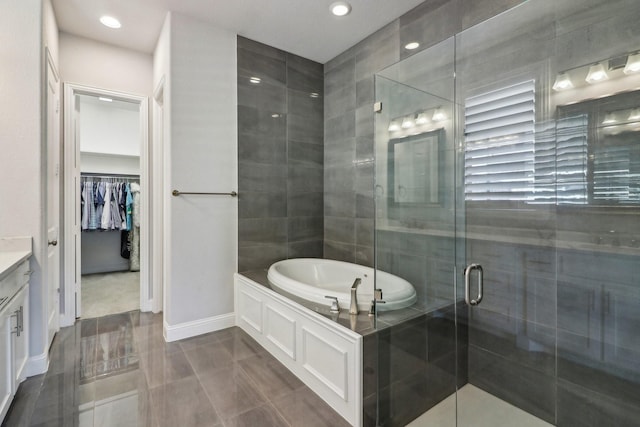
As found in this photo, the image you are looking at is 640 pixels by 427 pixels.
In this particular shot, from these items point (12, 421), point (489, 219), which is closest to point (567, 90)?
point (489, 219)

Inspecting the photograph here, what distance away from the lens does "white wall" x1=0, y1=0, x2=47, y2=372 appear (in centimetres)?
196

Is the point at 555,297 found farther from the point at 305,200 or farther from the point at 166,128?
the point at 166,128

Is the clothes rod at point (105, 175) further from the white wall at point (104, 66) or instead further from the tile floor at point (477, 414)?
the tile floor at point (477, 414)

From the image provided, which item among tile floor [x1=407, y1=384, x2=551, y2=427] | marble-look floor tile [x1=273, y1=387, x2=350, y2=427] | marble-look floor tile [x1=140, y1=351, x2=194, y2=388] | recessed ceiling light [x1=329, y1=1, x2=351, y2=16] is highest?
recessed ceiling light [x1=329, y1=1, x2=351, y2=16]

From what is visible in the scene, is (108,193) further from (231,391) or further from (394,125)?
(394,125)

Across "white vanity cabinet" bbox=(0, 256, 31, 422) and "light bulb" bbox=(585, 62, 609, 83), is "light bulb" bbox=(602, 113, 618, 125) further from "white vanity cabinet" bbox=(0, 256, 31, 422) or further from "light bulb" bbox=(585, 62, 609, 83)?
"white vanity cabinet" bbox=(0, 256, 31, 422)

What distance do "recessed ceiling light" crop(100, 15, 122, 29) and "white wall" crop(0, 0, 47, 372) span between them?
67 centimetres

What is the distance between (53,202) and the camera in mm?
2621

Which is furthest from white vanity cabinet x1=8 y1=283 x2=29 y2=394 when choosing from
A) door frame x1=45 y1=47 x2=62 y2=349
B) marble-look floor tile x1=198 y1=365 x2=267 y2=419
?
marble-look floor tile x1=198 y1=365 x2=267 y2=419

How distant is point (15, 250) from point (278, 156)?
7.06 ft

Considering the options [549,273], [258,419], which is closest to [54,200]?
[258,419]

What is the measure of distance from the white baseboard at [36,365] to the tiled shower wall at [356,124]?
2.51 meters

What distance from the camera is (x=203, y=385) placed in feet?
6.50

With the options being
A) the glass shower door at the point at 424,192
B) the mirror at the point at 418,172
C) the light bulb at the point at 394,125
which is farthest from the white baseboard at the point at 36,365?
the light bulb at the point at 394,125
